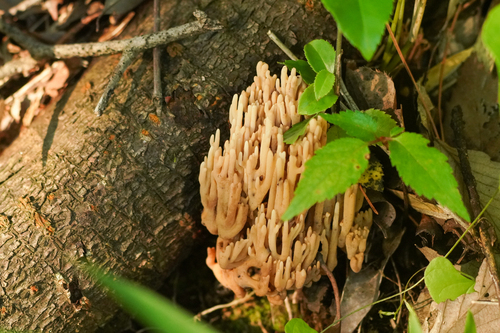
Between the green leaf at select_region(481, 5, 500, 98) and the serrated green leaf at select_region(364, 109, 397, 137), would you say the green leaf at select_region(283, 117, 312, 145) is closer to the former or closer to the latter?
the serrated green leaf at select_region(364, 109, 397, 137)

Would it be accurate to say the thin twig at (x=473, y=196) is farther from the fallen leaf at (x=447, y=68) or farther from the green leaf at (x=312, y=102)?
the green leaf at (x=312, y=102)

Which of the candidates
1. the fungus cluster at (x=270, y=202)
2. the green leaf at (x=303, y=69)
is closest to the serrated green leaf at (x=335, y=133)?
the fungus cluster at (x=270, y=202)

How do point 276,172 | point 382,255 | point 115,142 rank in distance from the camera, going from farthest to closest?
point 382,255 → point 115,142 → point 276,172

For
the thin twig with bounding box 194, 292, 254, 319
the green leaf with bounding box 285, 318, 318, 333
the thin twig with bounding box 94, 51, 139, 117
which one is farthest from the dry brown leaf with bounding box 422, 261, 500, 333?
the thin twig with bounding box 94, 51, 139, 117

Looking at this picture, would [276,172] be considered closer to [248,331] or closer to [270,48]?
[270,48]

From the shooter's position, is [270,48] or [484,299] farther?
[270,48]

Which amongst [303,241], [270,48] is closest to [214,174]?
[303,241]
